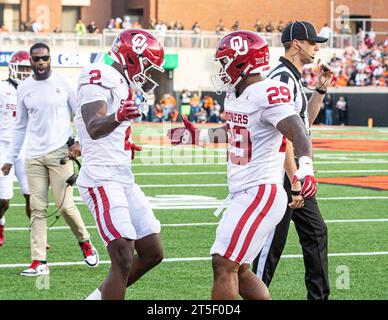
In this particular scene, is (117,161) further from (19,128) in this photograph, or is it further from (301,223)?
(19,128)

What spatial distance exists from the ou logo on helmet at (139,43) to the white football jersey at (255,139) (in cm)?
77

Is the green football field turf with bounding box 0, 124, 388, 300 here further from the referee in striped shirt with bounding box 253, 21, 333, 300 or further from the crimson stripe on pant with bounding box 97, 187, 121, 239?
the crimson stripe on pant with bounding box 97, 187, 121, 239

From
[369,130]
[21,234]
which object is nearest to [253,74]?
[21,234]

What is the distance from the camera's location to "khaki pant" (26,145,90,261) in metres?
8.82

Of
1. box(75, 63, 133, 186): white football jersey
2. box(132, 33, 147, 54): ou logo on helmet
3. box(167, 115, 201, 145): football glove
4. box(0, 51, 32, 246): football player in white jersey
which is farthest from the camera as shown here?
box(0, 51, 32, 246): football player in white jersey

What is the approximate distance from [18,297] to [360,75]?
33.9 m

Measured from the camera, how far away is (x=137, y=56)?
21.2 ft

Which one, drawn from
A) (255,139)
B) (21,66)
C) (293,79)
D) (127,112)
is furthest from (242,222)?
(21,66)

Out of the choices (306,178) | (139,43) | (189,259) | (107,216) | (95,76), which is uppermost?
(139,43)

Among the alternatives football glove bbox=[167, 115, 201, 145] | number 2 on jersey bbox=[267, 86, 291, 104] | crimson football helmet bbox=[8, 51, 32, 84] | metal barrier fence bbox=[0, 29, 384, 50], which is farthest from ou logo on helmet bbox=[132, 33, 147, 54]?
metal barrier fence bbox=[0, 29, 384, 50]

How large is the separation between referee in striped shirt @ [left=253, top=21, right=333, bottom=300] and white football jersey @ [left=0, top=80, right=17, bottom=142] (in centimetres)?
405

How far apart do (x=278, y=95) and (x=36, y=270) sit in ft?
11.4
